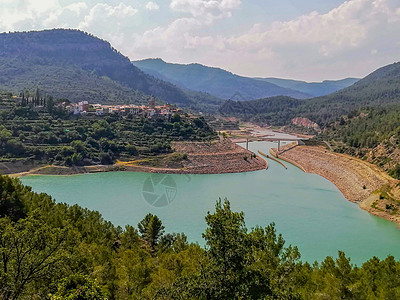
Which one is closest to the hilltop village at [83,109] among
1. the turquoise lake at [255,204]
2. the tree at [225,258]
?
the turquoise lake at [255,204]

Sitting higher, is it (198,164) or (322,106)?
(322,106)

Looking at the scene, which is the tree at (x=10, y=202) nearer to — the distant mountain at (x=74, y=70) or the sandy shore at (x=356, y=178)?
the sandy shore at (x=356, y=178)

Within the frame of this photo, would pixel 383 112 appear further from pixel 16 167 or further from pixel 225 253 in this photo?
pixel 225 253

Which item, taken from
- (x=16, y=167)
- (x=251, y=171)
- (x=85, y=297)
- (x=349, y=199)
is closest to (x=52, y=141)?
(x=16, y=167)

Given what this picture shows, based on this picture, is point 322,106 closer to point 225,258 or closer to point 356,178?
point 356,178

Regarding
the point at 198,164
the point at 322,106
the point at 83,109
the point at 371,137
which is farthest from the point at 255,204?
the point at 322,106

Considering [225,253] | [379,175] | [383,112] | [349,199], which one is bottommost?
[349,199]
